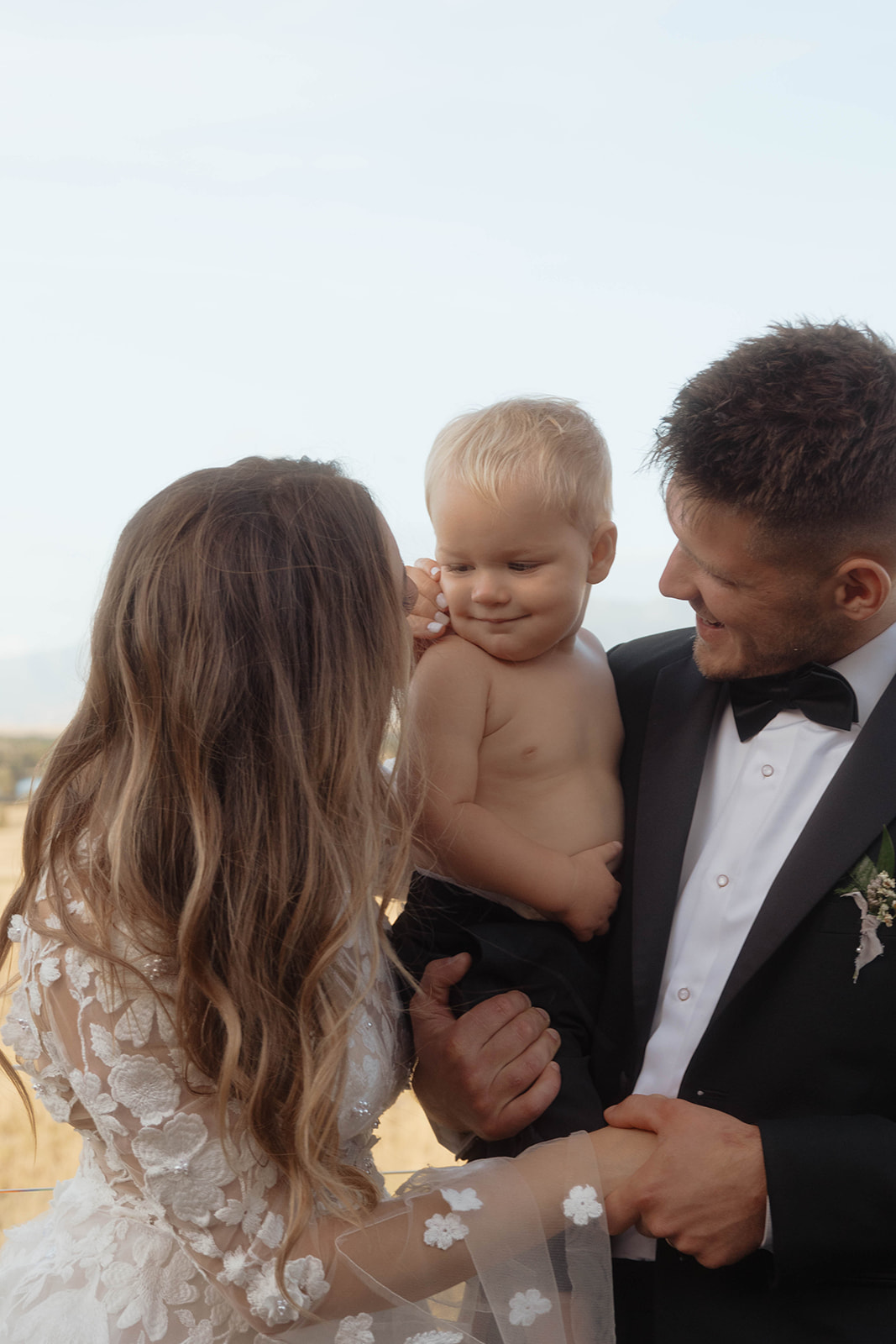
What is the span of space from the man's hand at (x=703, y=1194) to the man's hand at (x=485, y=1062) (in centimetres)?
19

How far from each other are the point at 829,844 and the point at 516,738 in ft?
1.69

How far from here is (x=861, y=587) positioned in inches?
60.3

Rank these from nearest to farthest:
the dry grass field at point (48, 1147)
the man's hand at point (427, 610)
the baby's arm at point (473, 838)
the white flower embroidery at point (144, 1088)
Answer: the white flower embroidery at point (144, 1088), the baby's arm at point (473, 838), the man's hand at point (427, 610), the dry grass field at point (48, 1147)

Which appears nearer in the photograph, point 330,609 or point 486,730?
point 330,609

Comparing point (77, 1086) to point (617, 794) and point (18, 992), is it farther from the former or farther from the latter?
point (617, 794)

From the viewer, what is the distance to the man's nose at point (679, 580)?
5.26 ft

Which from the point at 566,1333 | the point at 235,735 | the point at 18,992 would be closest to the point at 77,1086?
the point at 18,992

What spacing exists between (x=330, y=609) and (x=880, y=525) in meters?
0.87

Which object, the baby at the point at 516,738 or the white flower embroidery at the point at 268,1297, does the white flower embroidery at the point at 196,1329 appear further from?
the baby at the point at 516,738

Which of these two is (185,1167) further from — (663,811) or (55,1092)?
(663,811)

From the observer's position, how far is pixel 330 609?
1.23 metres

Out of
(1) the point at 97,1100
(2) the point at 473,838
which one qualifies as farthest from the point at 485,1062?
(1) the point at 97,1100

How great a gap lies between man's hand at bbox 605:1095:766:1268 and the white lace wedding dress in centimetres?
7

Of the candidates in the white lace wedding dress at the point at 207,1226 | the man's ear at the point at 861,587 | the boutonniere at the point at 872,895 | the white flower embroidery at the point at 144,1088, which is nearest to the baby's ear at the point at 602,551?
the man's ear at the point at 861,587
